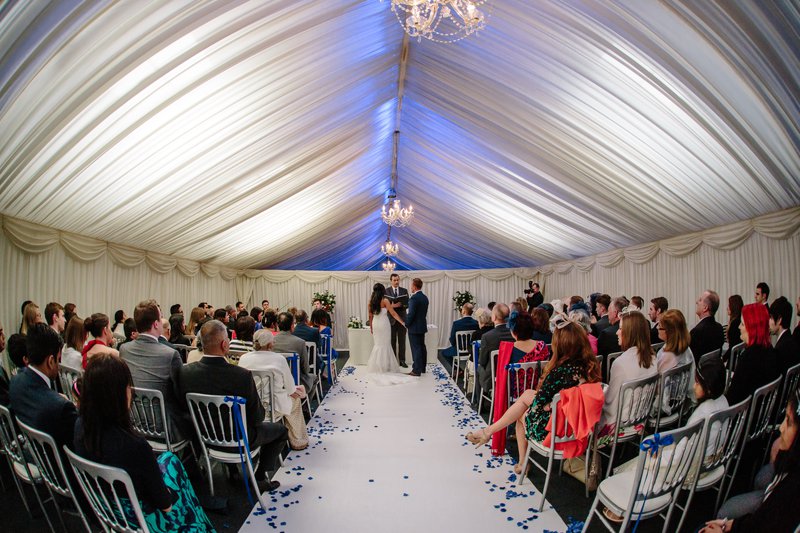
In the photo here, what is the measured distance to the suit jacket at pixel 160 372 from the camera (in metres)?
3.36

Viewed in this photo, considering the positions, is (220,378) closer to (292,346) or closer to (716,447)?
(292,346)

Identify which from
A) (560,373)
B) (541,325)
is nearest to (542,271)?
(541,325)

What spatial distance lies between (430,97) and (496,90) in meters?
1.44

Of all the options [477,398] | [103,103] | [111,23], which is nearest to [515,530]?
[477,398]

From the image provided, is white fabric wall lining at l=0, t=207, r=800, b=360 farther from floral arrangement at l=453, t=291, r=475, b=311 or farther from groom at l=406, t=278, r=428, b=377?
groom at l=406, t=278, r=428, b=377

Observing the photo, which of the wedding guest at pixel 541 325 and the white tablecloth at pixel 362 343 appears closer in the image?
the wedding guest at pixel 541 325

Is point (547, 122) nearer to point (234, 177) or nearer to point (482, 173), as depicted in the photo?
point (482, 173)

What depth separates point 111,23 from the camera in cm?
321

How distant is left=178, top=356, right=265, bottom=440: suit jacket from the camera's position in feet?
10.5

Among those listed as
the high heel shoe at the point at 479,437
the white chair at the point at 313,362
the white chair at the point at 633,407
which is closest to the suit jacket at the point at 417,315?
the white chair at the point at 313,362

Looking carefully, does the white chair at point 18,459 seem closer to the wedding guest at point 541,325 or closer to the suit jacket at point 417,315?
the wedding guest at point 541,325

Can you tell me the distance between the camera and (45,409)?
7.93 feet

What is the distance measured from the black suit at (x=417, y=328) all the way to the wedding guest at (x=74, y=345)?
5.10m

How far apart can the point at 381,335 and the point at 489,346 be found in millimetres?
3363
